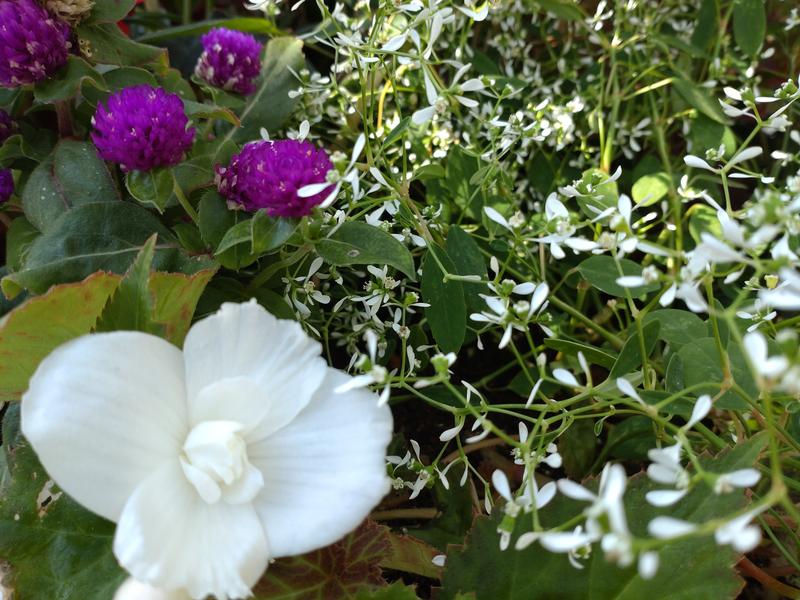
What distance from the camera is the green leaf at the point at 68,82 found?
0.50 meters

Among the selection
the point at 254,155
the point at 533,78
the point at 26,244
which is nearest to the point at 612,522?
the point at 254,155

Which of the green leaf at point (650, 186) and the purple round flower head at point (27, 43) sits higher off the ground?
the purple round flower head at point (27, 43)

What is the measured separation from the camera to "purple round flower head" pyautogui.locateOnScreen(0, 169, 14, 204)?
1.69ft

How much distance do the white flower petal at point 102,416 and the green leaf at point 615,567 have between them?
0.66ft

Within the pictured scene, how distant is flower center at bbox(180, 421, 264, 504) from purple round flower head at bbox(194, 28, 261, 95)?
323 mm

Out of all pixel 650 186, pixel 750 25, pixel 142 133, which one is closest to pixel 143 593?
pixel 142 133

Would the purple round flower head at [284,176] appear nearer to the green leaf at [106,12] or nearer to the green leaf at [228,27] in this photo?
the green leaf at [106,12]

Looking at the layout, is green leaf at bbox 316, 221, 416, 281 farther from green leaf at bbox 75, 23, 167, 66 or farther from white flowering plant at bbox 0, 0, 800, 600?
green leaf at bbox 75, 23, 167, 66

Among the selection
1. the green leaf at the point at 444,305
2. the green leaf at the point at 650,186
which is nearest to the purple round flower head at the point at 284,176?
the green leaf at the point at 444,305

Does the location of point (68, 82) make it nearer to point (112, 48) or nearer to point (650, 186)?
point (112, 48)

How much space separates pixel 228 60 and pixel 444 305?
10.4 inches

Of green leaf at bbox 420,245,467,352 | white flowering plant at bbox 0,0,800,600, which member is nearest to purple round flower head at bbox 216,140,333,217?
white flowering plant at bbox 0,0,800,600

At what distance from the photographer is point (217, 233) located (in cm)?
48

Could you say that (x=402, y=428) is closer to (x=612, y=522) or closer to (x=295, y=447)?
(x=295, y=447)
